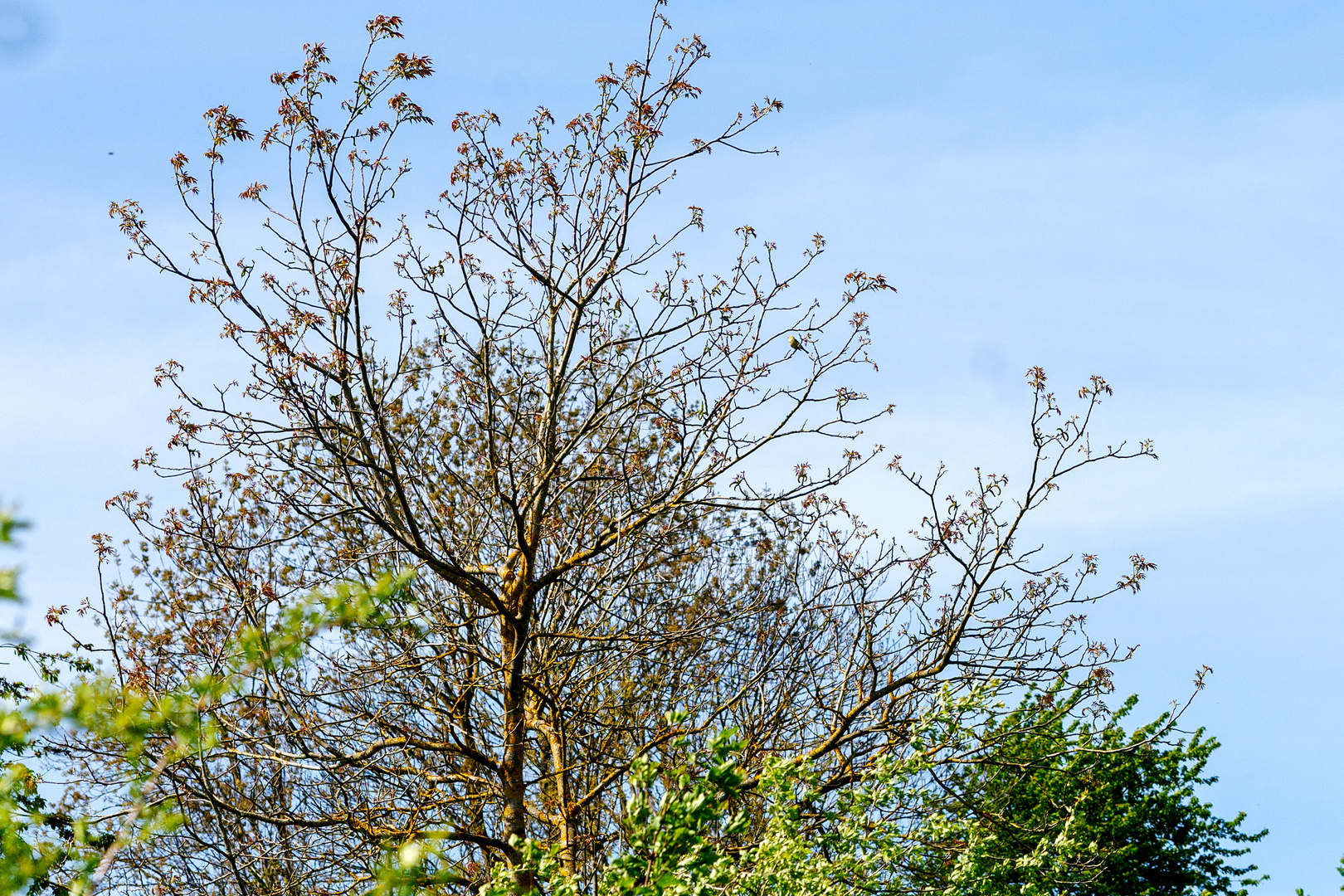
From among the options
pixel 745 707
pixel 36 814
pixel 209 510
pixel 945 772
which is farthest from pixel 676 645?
pixel 36 814

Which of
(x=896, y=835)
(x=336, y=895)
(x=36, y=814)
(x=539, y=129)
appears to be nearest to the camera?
(x=36, y=814)

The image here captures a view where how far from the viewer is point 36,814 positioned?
4668mm

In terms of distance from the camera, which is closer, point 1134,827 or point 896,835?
point 896,835

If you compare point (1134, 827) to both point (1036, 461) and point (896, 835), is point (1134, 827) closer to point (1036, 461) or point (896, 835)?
point (1036, 461)

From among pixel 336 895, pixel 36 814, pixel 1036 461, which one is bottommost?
pixel 36 814

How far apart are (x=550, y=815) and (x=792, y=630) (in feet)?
8.67

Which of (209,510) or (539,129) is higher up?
(539,129)

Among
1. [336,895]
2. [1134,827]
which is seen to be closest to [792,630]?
[336,895]

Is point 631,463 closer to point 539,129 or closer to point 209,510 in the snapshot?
point 539,129

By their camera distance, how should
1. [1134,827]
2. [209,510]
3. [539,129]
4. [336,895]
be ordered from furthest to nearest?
[1134,827]
[209,510]
[539,129]
[336,895]

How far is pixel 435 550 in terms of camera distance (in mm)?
10234

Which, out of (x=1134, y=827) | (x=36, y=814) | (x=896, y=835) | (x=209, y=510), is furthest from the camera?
(x=1134, y=827)

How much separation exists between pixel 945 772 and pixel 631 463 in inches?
158

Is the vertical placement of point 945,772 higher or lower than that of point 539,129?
lower
